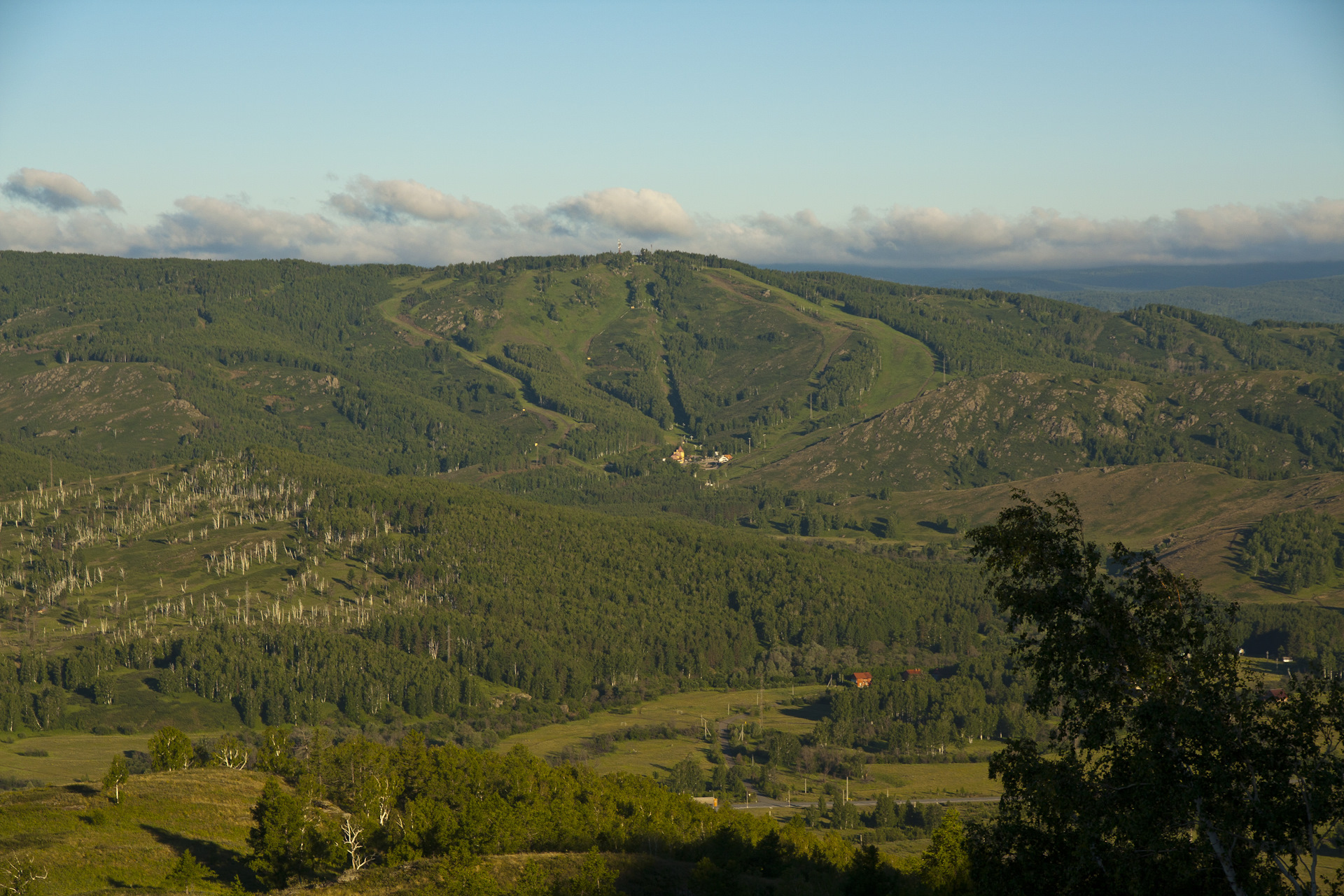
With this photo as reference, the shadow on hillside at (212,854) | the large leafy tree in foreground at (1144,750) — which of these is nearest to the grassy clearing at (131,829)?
the shadow on hillside at (212,854)

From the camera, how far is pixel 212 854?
364 ft

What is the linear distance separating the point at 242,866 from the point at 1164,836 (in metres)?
89.2

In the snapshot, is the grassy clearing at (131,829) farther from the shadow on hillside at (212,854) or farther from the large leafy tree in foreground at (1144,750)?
the large leafy tree in foreground at (1144,750)

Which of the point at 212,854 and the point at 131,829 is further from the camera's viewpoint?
the point at 131,829

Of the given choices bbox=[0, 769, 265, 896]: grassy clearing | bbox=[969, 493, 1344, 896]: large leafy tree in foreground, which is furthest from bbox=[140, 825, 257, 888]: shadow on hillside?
bbox=[969, 493, 1344, 896]: large leafy tree in foreground

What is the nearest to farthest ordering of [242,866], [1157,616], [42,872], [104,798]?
[1157,616]
[42,872]
[242,866]
[104,798]

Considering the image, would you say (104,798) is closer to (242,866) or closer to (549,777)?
(242,866)

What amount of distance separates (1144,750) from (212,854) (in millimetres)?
92244

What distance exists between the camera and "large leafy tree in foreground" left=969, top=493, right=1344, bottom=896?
44719 mm

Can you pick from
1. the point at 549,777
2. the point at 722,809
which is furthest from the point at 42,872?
the point at 722,809

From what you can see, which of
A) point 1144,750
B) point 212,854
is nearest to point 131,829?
point 212,854

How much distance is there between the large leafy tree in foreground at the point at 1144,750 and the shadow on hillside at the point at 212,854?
3140 inches

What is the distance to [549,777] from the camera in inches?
5605

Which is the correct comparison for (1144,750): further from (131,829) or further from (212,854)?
(131,829)
